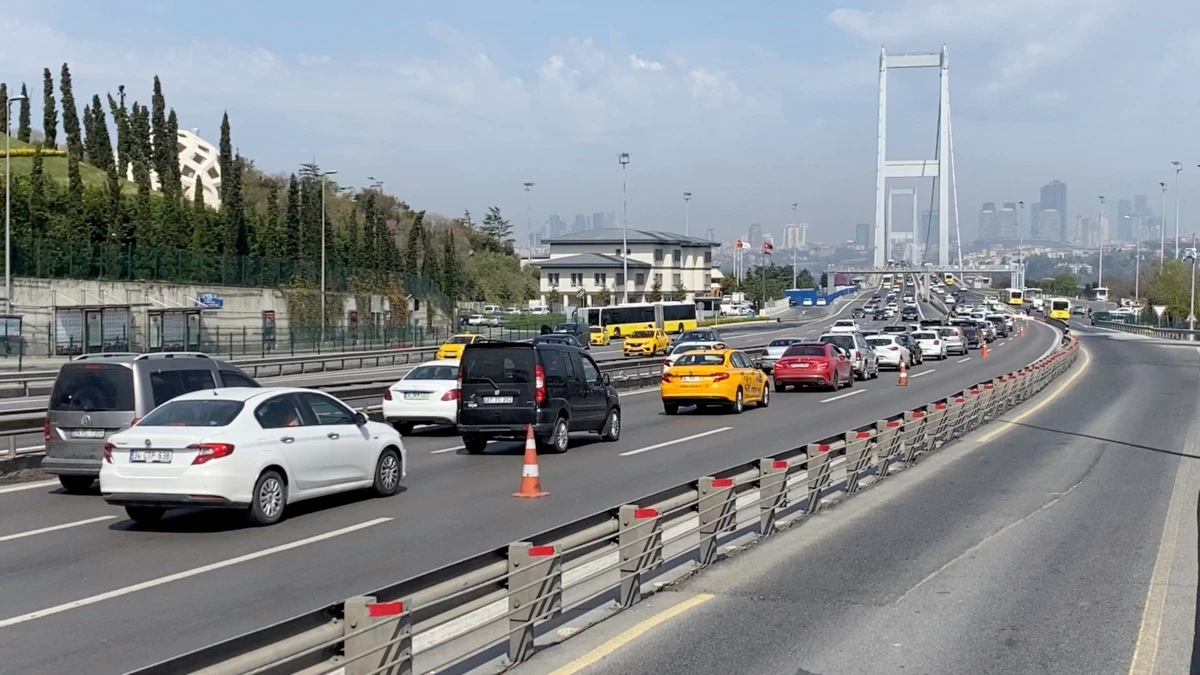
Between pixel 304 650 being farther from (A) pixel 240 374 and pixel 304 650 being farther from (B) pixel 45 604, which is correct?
(A) pixel 240 374

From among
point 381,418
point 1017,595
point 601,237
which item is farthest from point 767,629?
point 601,237

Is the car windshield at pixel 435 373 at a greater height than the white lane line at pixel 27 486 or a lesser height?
greater

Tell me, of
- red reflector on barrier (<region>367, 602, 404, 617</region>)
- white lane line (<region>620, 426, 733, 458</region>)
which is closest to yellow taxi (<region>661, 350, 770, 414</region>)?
white lane line (<region>620, 426, 733, 458</region>)

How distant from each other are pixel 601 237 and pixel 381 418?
137m

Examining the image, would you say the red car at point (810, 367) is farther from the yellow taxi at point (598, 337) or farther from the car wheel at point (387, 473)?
the yellow taxi at point (598, 337)

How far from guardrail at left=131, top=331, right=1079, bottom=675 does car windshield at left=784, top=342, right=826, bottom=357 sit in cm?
2172

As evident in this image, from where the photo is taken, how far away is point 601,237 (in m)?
161

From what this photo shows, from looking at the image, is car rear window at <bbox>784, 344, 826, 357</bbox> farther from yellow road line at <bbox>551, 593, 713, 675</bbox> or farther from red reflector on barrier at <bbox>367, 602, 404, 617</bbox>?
red reflector on barrier at <bbox>367, 602, 404, 617</bbox>

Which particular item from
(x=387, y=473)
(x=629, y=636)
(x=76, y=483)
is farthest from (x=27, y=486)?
(x=629, y=636)

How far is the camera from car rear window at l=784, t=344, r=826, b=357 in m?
37.4

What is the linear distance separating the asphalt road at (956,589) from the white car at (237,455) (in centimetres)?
505

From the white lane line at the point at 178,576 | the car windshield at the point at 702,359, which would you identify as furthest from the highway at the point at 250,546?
the car windshield at the point at 702,359

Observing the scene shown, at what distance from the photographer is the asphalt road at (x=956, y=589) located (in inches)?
319

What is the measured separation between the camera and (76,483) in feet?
54.1
